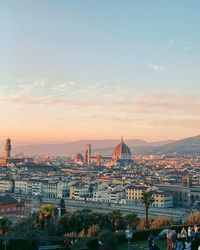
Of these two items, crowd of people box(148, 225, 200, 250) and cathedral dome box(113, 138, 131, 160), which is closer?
crowd of people box(148, 225, 200, 250)

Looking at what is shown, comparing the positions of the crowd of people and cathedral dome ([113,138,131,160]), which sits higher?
cathedral dome ([113,138,131,160])

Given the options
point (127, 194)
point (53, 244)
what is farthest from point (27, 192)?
point (53, 244)

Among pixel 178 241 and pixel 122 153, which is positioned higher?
pixel 122 153

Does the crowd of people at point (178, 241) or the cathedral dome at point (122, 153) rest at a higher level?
the cathedral dome at point (122, 153)

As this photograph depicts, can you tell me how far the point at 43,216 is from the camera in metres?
23.8

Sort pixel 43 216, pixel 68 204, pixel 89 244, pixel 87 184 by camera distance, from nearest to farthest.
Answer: pixel 89 244 < pixel 43 216 < pixel 68 204 < pixel 87 184

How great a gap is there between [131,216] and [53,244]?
32.5 feet

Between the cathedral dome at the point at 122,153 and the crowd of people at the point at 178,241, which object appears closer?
the crowd of people at the point at 178,241

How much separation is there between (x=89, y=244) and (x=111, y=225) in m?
10.1

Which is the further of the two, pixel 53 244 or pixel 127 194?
pixel 127 194

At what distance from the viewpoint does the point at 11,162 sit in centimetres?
11031

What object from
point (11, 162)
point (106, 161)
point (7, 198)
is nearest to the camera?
point (7, 198)

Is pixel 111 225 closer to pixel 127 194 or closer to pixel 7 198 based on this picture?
pixel 7 198

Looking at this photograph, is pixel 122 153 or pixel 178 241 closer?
pixel 178 241
